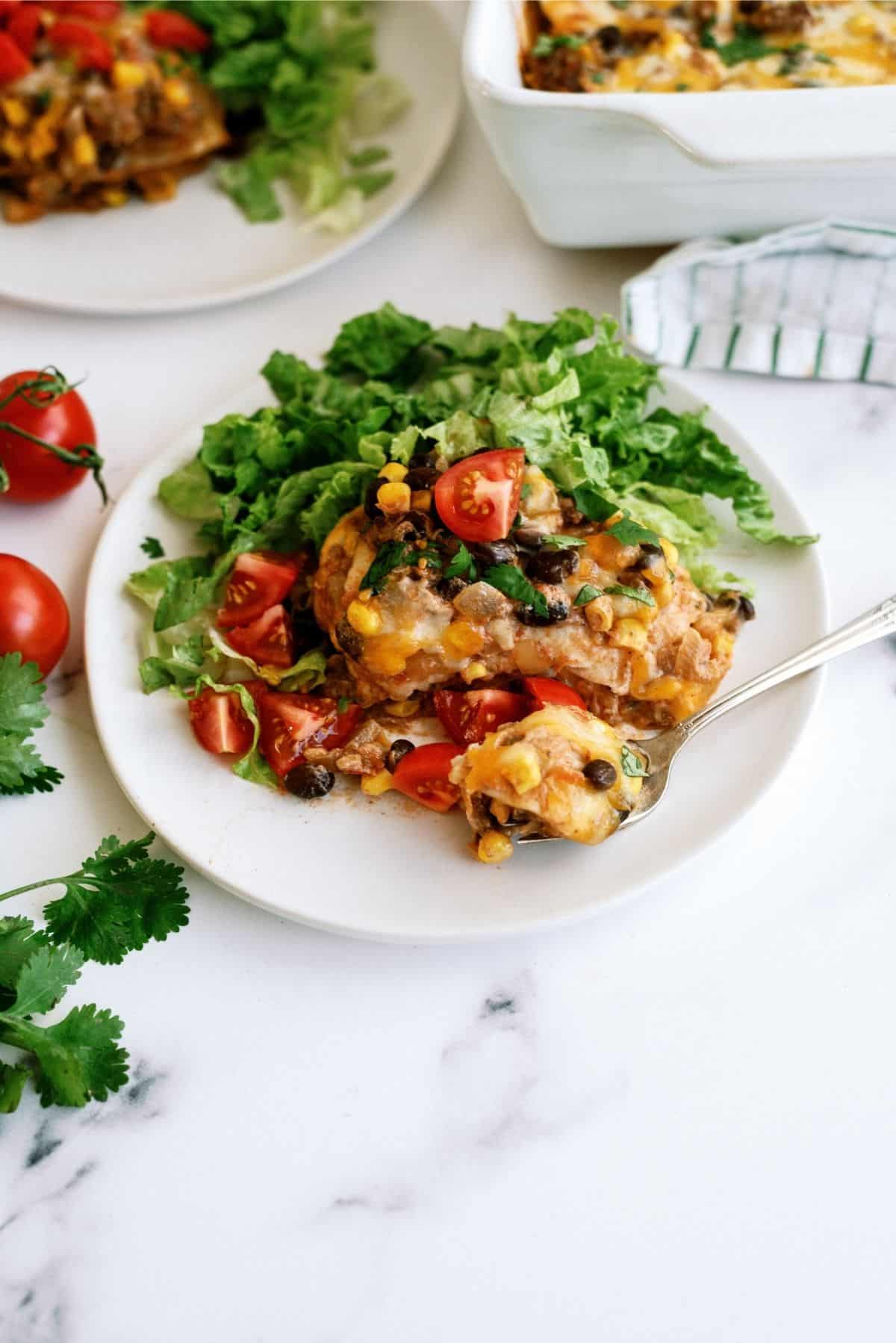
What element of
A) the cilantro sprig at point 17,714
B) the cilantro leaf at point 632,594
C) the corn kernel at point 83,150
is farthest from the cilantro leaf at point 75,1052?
the corn kernel at point 83,150

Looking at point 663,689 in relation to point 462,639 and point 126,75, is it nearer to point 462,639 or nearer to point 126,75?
point 462,639

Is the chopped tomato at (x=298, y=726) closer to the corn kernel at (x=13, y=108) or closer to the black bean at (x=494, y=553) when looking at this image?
the black bean at (x=494, y=553)

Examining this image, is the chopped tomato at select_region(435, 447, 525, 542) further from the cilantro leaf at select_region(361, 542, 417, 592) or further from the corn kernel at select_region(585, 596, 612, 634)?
the corn kernel at select_region(585, 596, 612, 634)

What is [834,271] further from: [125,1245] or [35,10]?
[125,1245]

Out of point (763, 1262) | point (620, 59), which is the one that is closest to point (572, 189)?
point (620, 59)

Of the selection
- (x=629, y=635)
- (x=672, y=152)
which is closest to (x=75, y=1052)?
(x=629, y=635)
